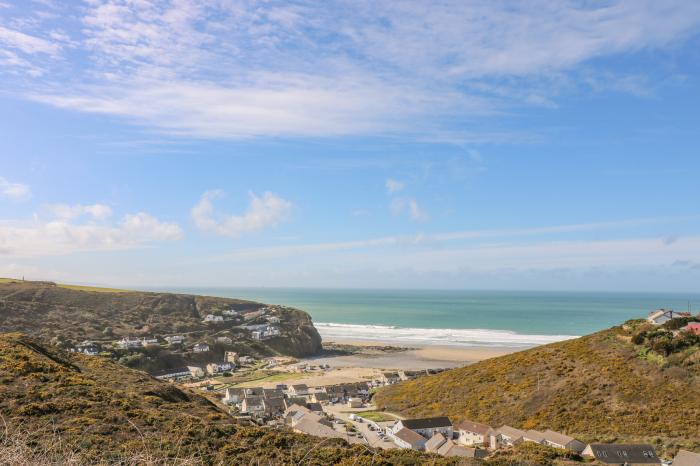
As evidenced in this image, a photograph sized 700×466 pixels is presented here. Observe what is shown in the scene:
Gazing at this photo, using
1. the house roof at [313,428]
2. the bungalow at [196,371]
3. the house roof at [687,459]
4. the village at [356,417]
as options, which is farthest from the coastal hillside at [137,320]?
the house roof at [687,459]

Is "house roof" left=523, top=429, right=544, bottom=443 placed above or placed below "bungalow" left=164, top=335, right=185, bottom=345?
above

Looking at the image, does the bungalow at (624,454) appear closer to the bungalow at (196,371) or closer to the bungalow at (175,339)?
the bungalow at (196,371)

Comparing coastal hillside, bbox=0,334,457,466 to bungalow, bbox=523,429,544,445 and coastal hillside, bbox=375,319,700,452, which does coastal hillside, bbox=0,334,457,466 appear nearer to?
bungalow, bbox=523,429,544,445

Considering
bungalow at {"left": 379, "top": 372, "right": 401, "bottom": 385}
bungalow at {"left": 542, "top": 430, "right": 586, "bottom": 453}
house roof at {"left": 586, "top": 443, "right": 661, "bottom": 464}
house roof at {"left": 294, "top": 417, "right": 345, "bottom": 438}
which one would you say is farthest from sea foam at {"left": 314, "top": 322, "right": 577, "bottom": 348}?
house roof at {"left": 586, "top": 443, "right": 661, "bottom": 464}

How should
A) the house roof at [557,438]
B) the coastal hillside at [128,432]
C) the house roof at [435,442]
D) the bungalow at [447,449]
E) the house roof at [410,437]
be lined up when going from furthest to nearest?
the house roof at [410,437] < the house roof at [435,442] < the house roof at [557,438] < the bungalow at [447,449] < the coastal hillside at [128,432]

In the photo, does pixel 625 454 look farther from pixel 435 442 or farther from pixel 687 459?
pixel 435 442

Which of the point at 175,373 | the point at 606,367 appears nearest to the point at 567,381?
the point at 606,367
